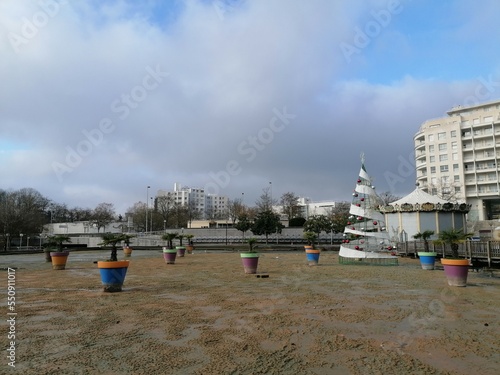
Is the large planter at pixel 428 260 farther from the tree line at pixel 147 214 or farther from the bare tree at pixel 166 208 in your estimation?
the bare tree at pixel 166 208

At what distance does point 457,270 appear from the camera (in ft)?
40.4

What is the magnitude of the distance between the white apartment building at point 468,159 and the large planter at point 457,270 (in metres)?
63.8

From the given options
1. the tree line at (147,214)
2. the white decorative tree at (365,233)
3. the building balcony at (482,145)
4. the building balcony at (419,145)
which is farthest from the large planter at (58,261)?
the building balcony at (419,145)

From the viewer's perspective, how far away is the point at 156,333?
260 inches

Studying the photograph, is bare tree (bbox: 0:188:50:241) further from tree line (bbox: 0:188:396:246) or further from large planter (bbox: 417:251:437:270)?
large planter (bbox: 417:251:437:270)

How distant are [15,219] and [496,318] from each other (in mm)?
66753

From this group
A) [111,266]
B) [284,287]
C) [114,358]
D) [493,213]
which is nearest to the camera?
[114,358]

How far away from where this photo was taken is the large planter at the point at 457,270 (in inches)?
480

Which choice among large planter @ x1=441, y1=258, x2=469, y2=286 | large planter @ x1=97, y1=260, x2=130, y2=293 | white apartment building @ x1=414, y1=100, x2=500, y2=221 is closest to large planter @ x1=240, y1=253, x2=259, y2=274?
large planter @ x1=97, y1=260, x2=130, y2=293

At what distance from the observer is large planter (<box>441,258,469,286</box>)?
12180 millimetres

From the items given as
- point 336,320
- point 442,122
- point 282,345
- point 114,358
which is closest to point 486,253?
point 336,320

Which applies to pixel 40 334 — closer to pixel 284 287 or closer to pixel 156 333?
pixel 156 333

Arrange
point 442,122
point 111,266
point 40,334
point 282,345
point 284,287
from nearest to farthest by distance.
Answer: point 282,345 → point 40,334 → point 111,266 → point 284,287 → point 442,122

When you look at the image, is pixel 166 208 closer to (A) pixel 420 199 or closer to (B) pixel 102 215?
(B) pixel 102 215
